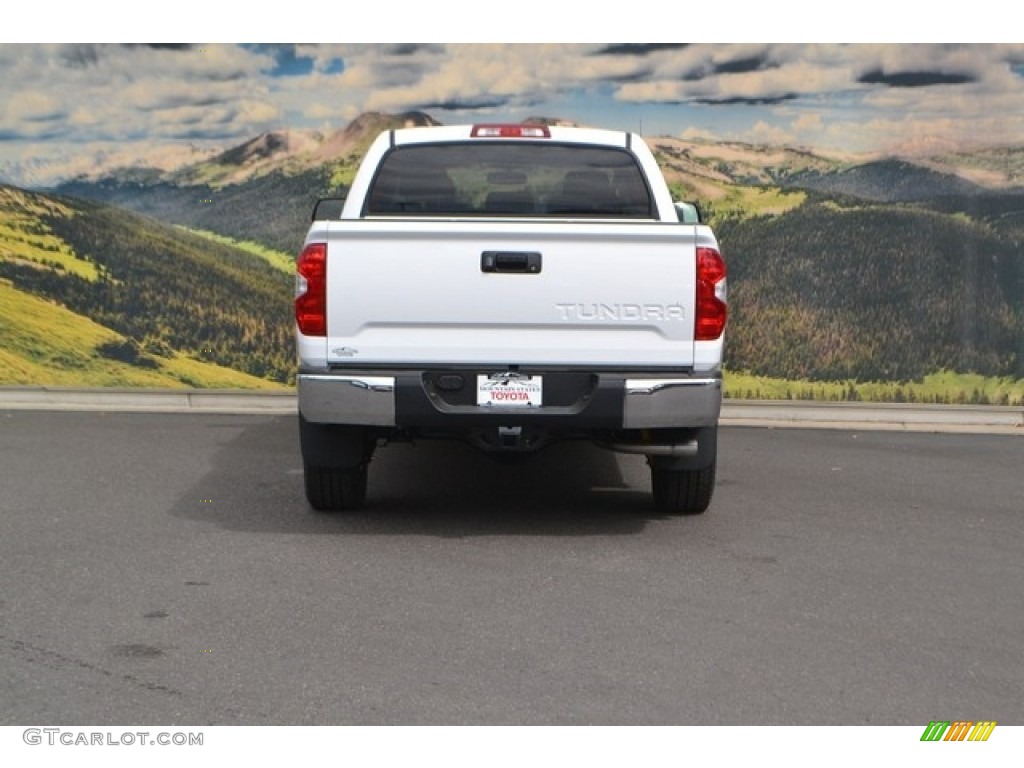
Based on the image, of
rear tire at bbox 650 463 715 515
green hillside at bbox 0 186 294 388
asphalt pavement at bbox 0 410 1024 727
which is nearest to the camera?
asphalt pavement at bbox 0 410 1024 727

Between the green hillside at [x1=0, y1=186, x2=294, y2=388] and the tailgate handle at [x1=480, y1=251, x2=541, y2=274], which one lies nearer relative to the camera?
the tailgate handle at [x1=480, y1=251, x2=541, y2=274]

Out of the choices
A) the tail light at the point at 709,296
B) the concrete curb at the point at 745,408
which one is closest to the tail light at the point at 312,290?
the tail light at the point at 709,296

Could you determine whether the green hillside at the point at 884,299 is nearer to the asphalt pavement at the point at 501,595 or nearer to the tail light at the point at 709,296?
the asphalt pavement at the point at 501,595

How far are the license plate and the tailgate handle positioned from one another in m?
0.52

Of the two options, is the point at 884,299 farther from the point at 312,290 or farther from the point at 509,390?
the point at 312,290

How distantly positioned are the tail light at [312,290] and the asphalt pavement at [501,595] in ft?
3.57

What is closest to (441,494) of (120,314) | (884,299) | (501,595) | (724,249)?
(501,595)

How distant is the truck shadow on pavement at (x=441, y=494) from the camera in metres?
7.99

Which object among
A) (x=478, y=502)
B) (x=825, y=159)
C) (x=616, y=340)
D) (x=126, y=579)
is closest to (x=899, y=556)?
(x=616, y=340)

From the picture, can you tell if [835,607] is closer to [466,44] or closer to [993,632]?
[993,632]

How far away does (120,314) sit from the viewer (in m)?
13.3
